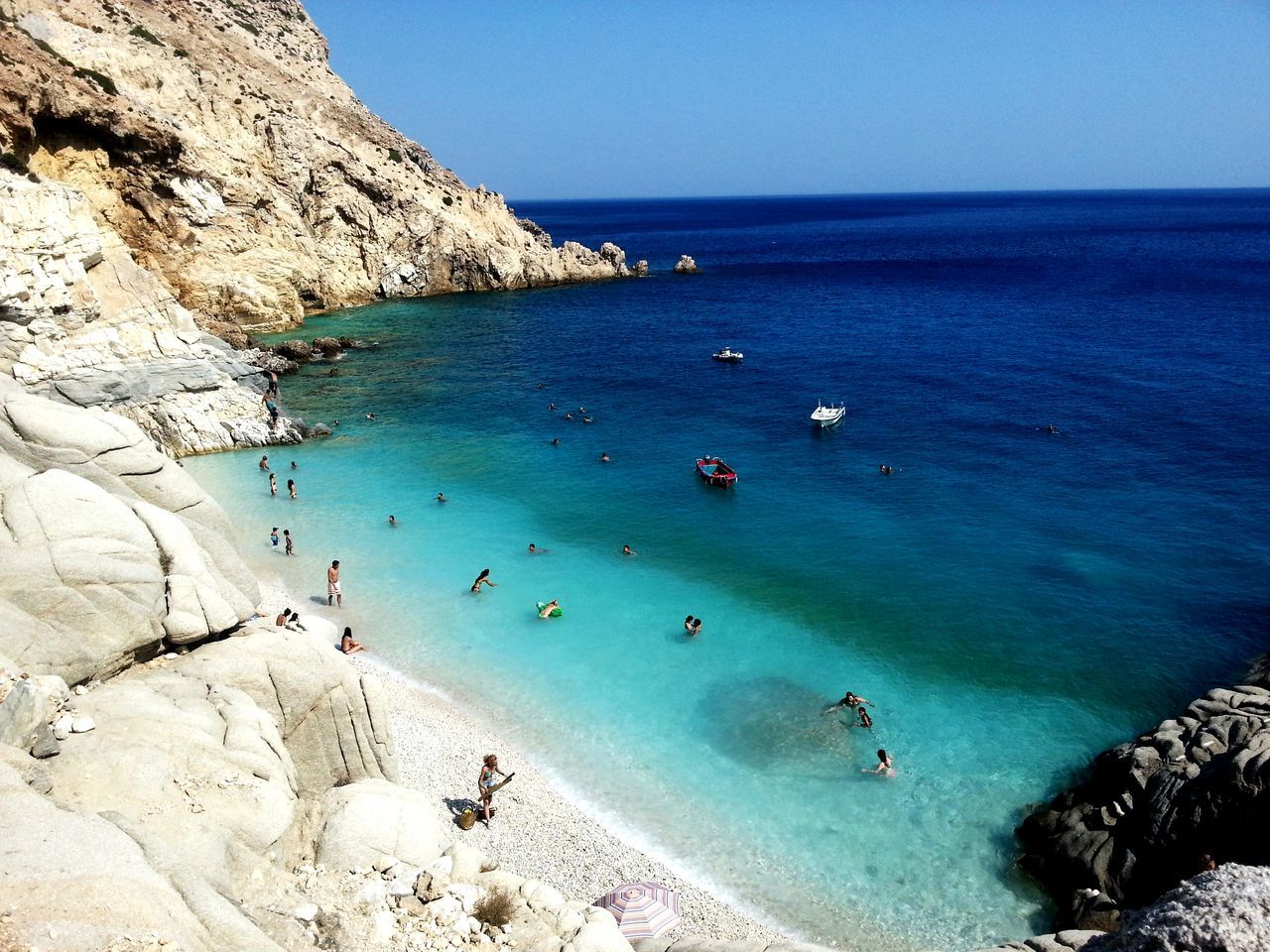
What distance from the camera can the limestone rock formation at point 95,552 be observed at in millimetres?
12141

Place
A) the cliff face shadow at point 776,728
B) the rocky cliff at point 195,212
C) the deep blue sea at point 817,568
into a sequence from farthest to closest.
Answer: the rocky cliff at point 195,212 → the cliff face shadow at point 776,728 → the deep blue sea at point 817,568

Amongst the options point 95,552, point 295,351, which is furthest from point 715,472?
point 295,351

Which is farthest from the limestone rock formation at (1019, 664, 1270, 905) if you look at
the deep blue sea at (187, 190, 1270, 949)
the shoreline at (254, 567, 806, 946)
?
the shoreline at (254, 567, 806, 946)

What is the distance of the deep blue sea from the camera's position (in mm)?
17781

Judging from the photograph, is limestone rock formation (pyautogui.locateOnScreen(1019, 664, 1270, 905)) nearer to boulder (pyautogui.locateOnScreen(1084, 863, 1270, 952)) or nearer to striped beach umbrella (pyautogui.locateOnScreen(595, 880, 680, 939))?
striped beach umbrella (pyautogui.locateOnScreen(595, 880, 680, 939))

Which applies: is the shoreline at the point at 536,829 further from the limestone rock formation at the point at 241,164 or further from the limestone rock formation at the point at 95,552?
the limestone rock formation at the point at 241,164

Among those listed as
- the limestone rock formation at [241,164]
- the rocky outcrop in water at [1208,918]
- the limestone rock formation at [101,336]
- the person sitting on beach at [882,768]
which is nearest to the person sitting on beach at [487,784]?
the person sitting on beach at [882,768]

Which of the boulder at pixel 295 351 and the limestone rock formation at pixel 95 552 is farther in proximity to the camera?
the boulder at pixel 295 351

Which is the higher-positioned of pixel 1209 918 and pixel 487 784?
pixel 1209 918

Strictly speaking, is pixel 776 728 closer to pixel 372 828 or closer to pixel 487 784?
pixel 487 784

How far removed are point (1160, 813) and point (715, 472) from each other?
23.6 metres

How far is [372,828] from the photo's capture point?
11.9 m

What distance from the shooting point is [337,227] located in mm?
74812

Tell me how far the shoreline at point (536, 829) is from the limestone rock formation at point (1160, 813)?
6.17 metres
